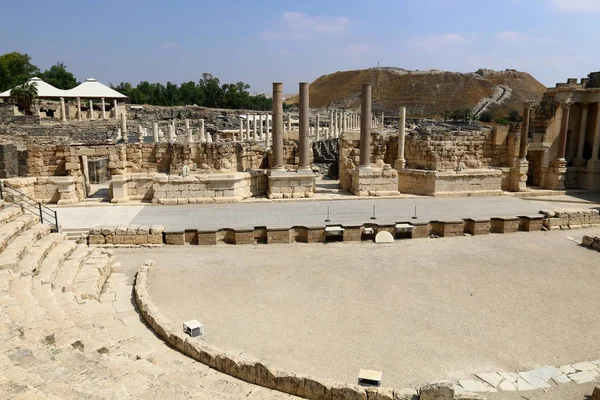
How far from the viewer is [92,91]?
46656 millimetres

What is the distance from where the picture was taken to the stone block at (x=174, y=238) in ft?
40.9

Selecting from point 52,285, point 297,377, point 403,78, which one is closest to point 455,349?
point 297,377

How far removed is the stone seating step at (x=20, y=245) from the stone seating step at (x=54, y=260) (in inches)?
18.6

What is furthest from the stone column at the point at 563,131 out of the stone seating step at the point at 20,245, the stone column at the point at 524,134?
the stone seating step at the point at 20,245

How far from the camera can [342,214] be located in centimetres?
1537

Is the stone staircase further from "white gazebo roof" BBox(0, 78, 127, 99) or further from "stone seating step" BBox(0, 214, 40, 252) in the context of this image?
"white gazebo roof" BBox(0, 78, 127, 99)

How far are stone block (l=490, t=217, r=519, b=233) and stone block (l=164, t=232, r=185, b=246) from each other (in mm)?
9681

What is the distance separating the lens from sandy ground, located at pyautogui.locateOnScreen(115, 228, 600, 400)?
22.1ft

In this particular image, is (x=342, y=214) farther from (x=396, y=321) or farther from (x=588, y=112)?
(x=588, y=112)

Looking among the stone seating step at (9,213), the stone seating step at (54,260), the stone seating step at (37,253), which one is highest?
the stone seating step at (9,213)

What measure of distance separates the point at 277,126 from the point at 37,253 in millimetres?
10616

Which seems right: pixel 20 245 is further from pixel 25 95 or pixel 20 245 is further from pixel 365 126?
pixel 25 95

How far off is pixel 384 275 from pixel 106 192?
14262mm

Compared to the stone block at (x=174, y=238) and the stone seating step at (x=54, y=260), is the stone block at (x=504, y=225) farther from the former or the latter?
the stone seating step at (x=54, y=260)
